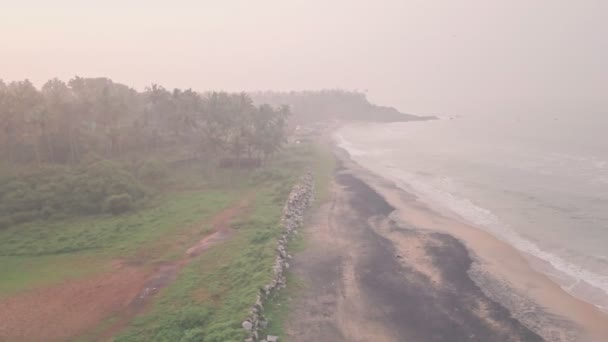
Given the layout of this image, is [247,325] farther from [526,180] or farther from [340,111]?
[340,111]

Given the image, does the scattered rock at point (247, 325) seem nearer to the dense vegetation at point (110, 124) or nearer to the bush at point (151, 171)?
the bush at point (151, 171)

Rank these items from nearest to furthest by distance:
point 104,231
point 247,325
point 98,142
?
point 247,325, point 104,231, point 98,142

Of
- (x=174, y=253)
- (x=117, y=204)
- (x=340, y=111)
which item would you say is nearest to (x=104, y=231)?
(x=117, y=204)

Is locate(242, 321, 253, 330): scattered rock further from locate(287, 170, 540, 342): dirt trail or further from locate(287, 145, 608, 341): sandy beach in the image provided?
locate(287, 145, 608, 341): sandy beach

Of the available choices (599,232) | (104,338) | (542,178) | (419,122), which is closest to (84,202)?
(104,338)

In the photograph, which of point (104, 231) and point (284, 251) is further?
point (104, 231)

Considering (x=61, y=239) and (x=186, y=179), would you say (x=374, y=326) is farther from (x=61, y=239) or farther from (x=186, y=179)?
(x=186, y=179)
